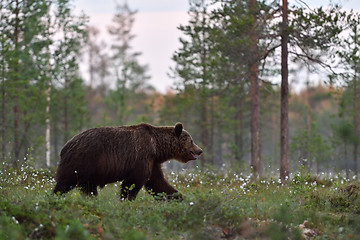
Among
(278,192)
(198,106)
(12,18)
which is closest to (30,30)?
(12,18)

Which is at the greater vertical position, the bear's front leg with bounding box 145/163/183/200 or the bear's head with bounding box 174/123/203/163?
the bear's head with bounding box 174/123/203/163

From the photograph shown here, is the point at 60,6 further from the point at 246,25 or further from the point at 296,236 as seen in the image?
the point at 296,236

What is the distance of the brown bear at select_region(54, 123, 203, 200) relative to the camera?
338 inches

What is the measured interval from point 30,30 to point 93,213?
16.5 meters

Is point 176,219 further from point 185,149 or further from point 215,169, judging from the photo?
point 215,169

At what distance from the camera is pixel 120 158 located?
9180mm

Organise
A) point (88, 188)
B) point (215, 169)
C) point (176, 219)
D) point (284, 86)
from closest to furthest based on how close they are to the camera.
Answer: point (176, 219)
point (88, 188)
point (284, 86)
point (215, 169)

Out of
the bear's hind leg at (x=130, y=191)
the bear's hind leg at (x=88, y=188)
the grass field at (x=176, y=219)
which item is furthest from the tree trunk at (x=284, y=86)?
the bear's hind leg at (x=88, y=188)

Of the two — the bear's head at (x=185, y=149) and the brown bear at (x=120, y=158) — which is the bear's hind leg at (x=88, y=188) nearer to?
the brown bear at (x=120, y=158)

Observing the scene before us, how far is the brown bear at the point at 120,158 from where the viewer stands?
8578mm

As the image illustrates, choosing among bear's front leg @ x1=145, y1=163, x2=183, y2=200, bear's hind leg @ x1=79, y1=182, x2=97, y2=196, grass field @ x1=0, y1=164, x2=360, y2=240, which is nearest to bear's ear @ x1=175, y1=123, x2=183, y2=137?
bear's front leg @ x1=145, y1=163, x2=183, y2=200

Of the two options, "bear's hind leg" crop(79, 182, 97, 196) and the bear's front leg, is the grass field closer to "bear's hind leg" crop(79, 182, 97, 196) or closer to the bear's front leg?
"bear's hind leg" crop(79, 182, 97, 196)

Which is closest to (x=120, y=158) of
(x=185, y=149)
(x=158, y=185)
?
(x=158, y=185)

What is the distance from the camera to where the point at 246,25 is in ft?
49.8
